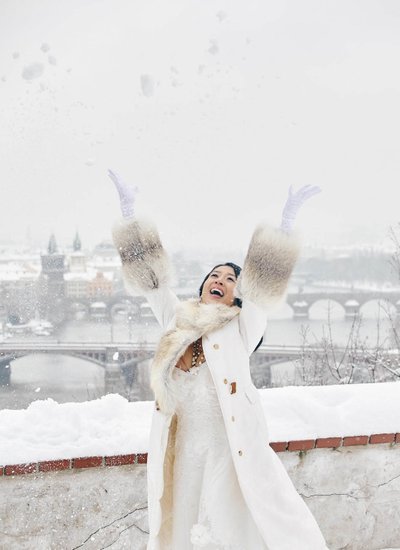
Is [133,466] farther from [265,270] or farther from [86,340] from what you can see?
[86,340]

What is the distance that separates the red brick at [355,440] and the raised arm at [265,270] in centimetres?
83

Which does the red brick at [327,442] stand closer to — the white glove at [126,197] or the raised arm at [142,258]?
the raised arm at [142,258]

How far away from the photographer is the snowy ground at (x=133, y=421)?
2.18 metres

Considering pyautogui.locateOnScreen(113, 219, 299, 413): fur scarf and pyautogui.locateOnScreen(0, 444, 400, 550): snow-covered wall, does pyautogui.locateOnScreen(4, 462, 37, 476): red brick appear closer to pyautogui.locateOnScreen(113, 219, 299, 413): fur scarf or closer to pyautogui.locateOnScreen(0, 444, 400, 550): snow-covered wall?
pyautogui.locateOnScreen(0, 444, 400, 550): snow-covered wall

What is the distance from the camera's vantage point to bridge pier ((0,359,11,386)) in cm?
3694

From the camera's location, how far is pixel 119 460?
2219 mm

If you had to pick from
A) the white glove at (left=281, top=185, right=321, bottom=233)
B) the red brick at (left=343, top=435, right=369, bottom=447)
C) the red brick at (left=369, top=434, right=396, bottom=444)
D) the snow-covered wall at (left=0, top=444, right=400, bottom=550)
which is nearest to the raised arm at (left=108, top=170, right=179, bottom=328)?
the white glove at (left=281, top=185, right=321, bottom=233)

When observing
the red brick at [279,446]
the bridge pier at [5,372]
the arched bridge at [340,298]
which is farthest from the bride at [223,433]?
the arched bridge at [340,298]

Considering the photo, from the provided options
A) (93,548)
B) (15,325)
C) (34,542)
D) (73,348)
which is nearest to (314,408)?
(93,548)

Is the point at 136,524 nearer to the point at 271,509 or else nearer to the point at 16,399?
the point at 271,509

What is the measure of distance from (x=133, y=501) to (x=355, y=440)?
1.06 m

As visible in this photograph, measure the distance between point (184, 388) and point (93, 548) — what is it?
3.10 feet

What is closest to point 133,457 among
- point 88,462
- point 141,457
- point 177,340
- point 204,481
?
point 141,457

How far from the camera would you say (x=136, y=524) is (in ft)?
7.55
